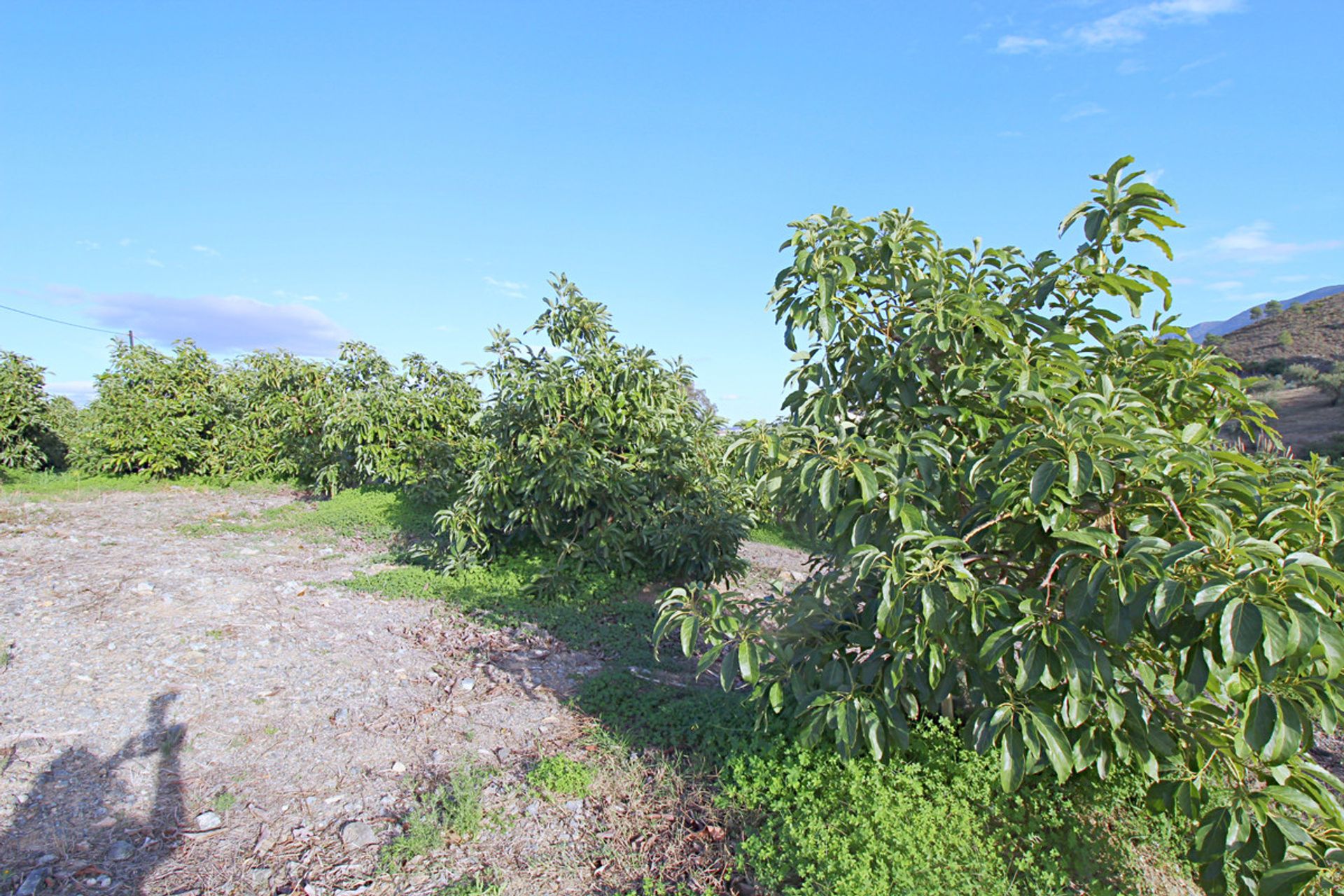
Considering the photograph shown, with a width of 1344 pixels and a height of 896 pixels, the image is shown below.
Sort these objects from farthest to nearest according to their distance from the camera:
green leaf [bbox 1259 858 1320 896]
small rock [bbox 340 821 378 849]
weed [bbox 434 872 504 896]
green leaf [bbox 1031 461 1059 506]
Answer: small rock [bbox 340 821 378 849] < weed [bbox 434 872 504 896] < green leaf [bbox 1031 461 1059 506] < green leaf [bbox 1259 858 1320 896]

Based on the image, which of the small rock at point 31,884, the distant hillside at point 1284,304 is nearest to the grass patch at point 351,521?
the small rock at point 31,884

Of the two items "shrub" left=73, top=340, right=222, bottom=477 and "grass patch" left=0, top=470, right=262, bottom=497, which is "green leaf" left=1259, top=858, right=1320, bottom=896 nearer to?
"grass patch" left=0, top=470, right=262, bottom=497

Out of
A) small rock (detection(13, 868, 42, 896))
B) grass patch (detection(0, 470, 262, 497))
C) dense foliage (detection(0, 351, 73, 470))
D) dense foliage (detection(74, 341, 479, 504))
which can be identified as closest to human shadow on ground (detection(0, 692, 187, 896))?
small rock (detection(13, 868, 42, 896))

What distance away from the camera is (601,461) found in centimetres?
562

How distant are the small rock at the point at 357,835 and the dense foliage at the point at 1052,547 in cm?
141

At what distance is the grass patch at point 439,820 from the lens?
271 cm

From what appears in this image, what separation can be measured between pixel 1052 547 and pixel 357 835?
2.68 metres

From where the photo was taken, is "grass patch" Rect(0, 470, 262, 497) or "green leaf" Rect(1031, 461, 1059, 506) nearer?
"green leaf" Rect(1031, 461, 1059, 506)

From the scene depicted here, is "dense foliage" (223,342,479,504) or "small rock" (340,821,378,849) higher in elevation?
"dense foliage" (223,342,479,504)

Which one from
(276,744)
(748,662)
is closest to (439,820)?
(276,744)

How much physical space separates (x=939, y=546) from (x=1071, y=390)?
0.68m

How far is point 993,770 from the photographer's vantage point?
8.80 feet

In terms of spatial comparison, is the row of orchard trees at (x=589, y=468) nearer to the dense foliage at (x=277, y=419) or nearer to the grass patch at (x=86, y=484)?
the dense foliage at (x=277, y=419)

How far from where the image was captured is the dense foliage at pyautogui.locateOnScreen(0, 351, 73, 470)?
10.8 m
